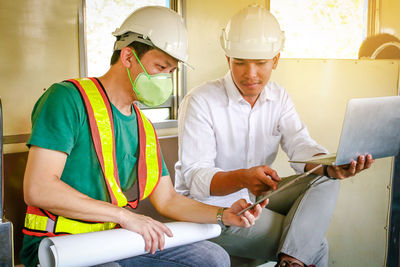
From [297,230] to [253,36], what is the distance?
0.92 m

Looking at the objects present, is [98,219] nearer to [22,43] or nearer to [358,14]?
[22,43]

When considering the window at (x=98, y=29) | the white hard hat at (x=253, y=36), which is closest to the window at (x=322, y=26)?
the white hard hat at (x=253, y=36)

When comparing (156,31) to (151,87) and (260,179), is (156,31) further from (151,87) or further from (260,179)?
(260,179)

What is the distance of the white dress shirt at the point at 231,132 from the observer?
7.14 feet

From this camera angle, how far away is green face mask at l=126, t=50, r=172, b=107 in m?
1.61

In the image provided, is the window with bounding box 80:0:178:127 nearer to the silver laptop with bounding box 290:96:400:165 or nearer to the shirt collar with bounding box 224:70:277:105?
the shirt collar with bounding box 224:70:277:105

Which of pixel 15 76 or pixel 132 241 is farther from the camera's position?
pixel 15 76

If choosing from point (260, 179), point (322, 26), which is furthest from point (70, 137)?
point (322, 26)

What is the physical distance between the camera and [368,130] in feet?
5.09

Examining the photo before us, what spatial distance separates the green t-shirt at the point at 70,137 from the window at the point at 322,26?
2.21 meters

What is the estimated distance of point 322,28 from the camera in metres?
3.80

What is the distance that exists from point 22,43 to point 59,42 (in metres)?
0.18

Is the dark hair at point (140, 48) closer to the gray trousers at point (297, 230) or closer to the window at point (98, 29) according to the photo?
the window at point (98, 29)

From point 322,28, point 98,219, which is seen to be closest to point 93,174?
point 98,219
